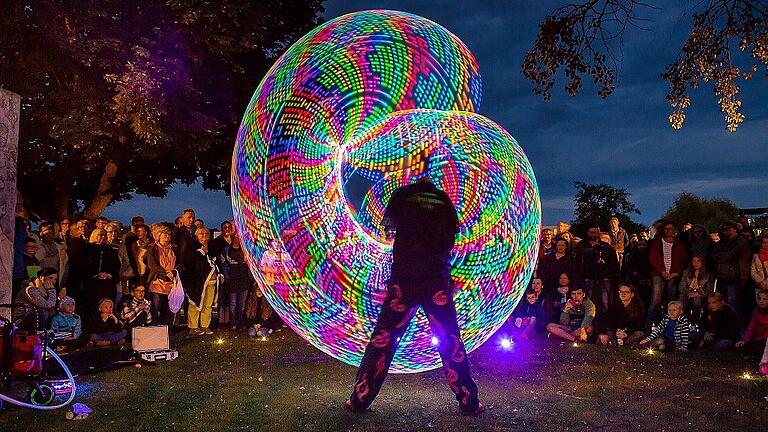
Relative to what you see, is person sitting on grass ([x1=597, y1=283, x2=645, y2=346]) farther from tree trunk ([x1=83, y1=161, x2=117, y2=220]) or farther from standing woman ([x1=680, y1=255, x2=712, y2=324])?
tree trunk ([x1=83, y1=161, x2=117, y2=220])

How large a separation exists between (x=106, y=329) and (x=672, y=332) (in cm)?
889

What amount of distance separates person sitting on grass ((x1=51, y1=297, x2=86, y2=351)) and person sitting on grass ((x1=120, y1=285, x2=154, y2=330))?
766 mm

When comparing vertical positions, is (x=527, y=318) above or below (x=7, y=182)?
below

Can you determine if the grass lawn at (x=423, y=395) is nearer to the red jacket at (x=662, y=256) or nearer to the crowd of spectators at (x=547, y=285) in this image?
the crowd of spectators at (x=547, y=285)

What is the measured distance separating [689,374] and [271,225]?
5.59 meters

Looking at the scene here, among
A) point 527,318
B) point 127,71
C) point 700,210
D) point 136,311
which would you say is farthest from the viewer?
point 700,210

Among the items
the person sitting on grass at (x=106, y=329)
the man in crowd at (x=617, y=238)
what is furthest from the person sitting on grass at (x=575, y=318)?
the person sitting on grass at (x=106, y=329)

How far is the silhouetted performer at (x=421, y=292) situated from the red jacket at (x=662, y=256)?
6.94 metres

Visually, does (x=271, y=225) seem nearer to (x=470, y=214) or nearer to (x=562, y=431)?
(x=470, y=214)

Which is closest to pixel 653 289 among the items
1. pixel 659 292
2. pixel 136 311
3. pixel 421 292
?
pixel 659 292

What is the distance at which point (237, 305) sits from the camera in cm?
1238

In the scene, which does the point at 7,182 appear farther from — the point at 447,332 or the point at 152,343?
the point at 447,332

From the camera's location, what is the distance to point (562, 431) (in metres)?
5.86

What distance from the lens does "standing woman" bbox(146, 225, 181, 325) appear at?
37.3ft
